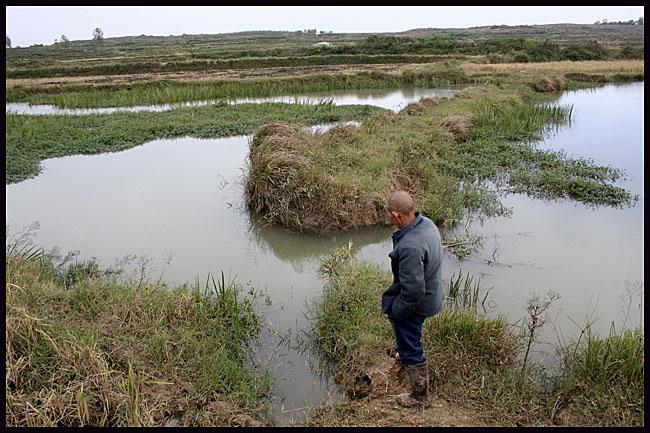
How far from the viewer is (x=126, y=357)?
3.49 meters

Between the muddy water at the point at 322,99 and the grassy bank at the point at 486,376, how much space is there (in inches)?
564

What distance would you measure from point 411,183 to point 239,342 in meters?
4.72

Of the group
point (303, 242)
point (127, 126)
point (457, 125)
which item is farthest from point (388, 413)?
point (127, 126)

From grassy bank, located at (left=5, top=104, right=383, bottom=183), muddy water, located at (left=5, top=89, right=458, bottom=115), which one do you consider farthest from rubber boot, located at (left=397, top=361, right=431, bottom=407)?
muddy water, located at (left=5, top=89, right=458, bottom=115)

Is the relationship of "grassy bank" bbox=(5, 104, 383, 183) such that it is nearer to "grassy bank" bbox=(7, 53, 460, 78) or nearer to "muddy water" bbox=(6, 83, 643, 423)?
"muddy water" bbox=(6, 83, 643, 423)

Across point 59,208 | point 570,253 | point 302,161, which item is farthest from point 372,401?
point 59,208

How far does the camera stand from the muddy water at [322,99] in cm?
1775

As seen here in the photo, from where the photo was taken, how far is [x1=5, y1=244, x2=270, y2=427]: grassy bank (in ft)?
10.0

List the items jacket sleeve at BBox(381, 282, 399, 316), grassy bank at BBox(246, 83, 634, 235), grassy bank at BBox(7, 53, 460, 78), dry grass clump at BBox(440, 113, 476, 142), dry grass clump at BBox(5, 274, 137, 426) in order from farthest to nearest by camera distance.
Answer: grassy bank at BBox(7, 53, 460, 78), dry grass clump at BBox(440, 113, 476, 142), grassy bank at BBox(246, 83, 634, 235), jacket sleeve at BBox(381, 282, 399, 316), dry grass clump at BBox(5, 274, 137, 426)

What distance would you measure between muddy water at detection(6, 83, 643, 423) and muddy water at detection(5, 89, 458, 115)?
814 cm

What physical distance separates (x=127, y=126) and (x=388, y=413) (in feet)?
41.2

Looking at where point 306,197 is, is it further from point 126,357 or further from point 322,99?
point 322,99

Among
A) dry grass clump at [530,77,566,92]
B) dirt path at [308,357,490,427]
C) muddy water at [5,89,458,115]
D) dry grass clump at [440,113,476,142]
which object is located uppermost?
dry grass clump at [530,77,566,92]

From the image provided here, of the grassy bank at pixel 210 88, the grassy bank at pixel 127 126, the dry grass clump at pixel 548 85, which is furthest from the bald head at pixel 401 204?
the dry grass clump at pixel 548 85
